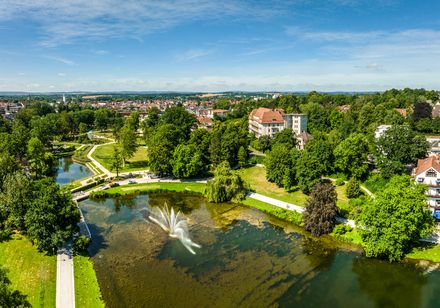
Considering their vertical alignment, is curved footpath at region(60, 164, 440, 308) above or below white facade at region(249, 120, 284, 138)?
below

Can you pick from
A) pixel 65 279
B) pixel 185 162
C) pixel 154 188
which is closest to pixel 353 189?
pixel 185 162

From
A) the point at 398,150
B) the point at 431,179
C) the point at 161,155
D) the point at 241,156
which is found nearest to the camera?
the point at 431,179

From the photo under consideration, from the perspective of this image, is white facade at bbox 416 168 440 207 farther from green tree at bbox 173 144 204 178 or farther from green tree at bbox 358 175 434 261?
green tree at bbox 173 144 204 178

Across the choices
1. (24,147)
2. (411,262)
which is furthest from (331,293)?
(24,147)

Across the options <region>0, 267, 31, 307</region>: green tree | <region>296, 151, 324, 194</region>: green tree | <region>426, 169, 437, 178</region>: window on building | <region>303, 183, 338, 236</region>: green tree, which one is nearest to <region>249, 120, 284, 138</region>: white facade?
<region>296, 151, 324, 194</region>: green tree

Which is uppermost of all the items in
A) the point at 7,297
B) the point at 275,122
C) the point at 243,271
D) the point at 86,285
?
the point at 275,122

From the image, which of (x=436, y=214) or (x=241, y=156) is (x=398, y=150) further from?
(x=241, y=156)

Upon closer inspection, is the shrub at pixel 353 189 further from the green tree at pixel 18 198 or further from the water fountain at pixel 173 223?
the green tree at pixel 18 198
